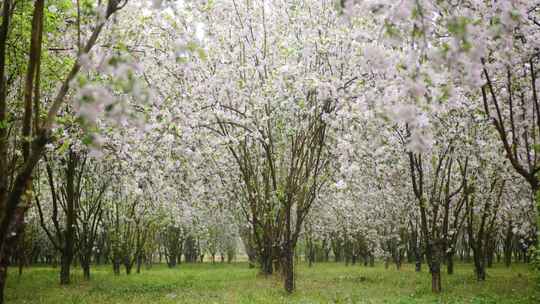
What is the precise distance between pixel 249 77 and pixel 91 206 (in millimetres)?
14307

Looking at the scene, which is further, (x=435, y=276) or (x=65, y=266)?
(x=65, y=266)

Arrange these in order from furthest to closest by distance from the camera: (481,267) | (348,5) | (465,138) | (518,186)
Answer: (481,267), (518,186), (465,138), (348,5)

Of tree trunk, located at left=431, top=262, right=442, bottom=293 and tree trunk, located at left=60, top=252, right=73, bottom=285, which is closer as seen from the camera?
tree trunk, located at left=431, top=262, right=442, bottom=293

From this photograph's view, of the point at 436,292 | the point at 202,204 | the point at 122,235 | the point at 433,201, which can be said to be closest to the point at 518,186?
the point at 433,201

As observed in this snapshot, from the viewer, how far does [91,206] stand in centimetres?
2719

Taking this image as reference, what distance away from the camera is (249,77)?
18125 millimetres

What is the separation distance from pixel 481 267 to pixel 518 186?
5.58m

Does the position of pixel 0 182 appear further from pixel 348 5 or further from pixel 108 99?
pixel 348 5

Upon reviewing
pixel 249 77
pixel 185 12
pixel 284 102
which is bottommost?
pixel 284 102

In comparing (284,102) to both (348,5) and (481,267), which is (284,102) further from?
(481,267)

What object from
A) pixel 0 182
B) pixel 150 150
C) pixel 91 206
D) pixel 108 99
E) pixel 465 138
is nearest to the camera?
pixel 108 99

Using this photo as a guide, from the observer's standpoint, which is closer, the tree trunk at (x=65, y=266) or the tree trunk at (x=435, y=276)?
the tree trunk at (x=435, y=276)

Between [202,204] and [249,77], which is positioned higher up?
[249,77]

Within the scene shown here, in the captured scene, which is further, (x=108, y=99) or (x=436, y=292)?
(x=436, y=292)
